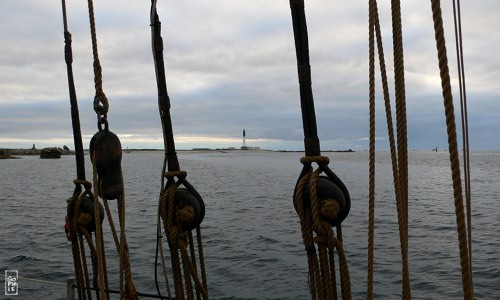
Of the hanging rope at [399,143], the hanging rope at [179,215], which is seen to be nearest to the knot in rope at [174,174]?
the hanging rope at [179,215]

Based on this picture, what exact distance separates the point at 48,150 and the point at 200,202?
207 meters

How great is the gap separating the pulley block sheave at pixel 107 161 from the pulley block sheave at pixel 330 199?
1.95m

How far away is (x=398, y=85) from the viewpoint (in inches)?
122

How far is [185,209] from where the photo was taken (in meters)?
3.53

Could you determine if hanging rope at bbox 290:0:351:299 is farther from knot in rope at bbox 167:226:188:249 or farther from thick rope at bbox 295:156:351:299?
knot in rope at bbox 167:226:188:249

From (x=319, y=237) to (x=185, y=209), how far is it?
1.19 meters

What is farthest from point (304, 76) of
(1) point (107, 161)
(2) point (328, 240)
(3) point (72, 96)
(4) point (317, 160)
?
(3) point (72, 96)

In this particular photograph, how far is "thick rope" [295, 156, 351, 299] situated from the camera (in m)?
2.82

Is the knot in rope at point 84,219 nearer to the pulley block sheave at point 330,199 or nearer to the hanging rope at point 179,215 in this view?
the hanging rope at point 179,215

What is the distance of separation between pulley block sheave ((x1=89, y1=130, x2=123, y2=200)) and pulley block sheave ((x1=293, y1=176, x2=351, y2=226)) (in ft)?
6.39

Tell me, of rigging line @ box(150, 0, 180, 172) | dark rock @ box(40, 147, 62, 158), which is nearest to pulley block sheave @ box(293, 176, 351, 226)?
rigging line @ box(150, 0, 180, 172)

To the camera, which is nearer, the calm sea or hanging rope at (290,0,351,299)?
hanging rope at (290,0,351,299)

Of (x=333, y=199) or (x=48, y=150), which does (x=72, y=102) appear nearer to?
(x=333, y=199)

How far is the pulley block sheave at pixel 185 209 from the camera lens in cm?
353
